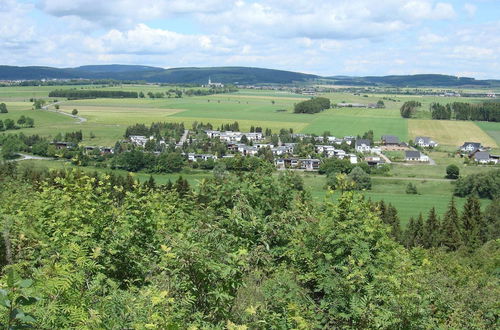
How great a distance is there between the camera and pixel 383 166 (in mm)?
68312

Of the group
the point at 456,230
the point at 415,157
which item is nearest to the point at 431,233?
the point at 456,230

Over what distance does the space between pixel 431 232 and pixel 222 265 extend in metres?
33.6

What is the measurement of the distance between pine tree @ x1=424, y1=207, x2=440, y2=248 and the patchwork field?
199 feet

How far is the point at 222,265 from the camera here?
5641 millimetres

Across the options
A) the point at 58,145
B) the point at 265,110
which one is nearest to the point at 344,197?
the point at 58,145

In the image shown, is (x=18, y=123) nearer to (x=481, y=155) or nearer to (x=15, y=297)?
(x=481, y=155)

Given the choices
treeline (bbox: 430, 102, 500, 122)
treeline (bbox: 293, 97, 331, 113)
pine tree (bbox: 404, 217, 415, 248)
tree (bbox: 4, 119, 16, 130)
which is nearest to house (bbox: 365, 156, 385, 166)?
pine tree (bbox: 404, 217, 415, 248)

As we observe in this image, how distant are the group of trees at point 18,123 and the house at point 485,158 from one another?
86910 millimetres

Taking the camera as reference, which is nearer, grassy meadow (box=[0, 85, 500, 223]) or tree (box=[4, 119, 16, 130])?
grassy meadow (box=[0, 85, 500, 223])

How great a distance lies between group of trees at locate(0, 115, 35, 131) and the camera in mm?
93062

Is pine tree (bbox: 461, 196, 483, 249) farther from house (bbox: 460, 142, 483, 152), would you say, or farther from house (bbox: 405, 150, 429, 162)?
house (bbox: 460, 142, 483, 152)

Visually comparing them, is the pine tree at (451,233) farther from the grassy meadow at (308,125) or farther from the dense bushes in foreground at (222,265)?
the dense bushes in foreground at (222,265)

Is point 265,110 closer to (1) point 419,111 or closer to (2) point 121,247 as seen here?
(1) point 419,111

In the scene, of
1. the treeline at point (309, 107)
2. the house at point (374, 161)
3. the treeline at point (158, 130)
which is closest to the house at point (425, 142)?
the house at point (374, 161)
